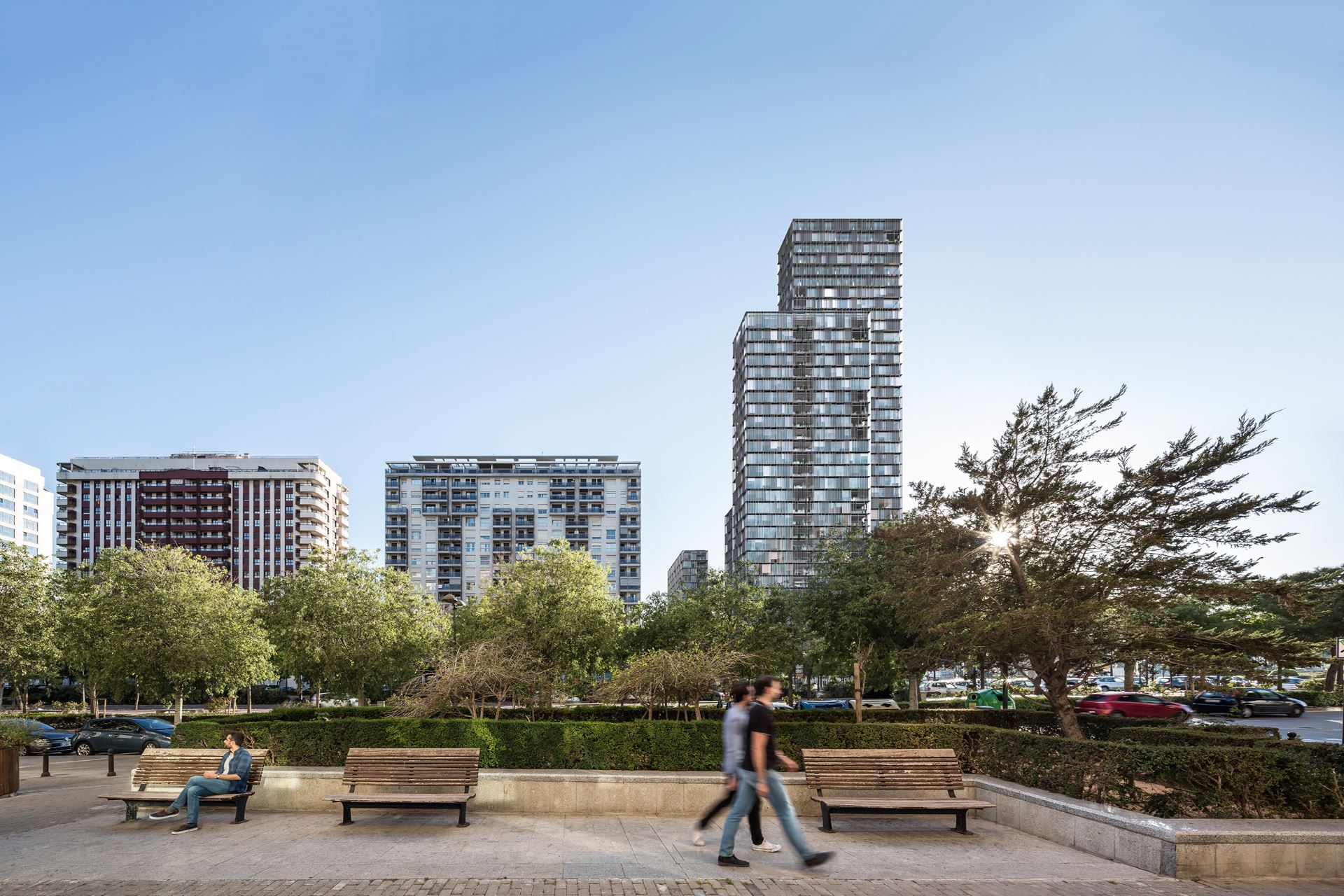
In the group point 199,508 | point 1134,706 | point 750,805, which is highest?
point 199,508

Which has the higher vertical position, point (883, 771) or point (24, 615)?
point (883, 771)

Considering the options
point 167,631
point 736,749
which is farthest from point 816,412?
point 736,749

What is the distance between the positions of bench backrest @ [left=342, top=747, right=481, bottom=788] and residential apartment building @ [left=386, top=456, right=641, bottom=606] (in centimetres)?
12895

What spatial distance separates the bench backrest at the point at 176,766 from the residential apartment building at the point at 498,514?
128m

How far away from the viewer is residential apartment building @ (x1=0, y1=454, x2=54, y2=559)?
146 m

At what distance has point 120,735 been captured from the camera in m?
29.6

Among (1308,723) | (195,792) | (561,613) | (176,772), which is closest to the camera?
(195,792)

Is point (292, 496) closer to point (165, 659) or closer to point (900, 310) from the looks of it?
point (900, 310)

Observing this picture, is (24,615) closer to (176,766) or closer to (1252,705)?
(176,766)

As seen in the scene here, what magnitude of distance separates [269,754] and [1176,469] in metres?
16.1

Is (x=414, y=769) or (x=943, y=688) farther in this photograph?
(x=943, y=688)

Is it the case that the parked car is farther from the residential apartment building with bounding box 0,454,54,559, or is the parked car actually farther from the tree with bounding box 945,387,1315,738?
the residential apartment building with bounding box 0,454,54,559

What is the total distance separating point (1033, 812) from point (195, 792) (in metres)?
10.4

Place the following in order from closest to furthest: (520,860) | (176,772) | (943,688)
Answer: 1. (520,860)
2. (176,772)
3. (943,688)
